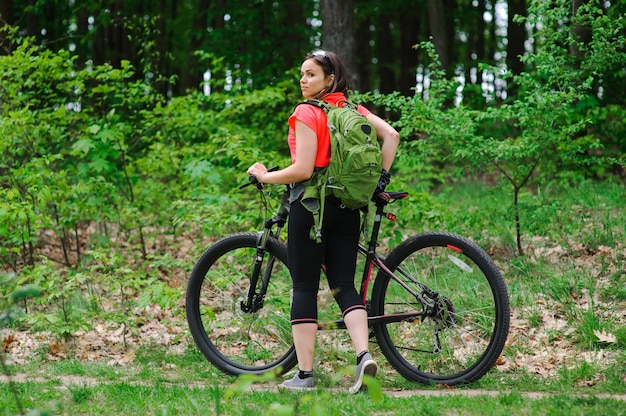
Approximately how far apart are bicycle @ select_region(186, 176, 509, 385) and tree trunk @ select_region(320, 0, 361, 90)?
4.53 metres

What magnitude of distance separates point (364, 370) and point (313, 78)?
1.72 meters

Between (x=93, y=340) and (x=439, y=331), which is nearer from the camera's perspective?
(x=439, y=331)

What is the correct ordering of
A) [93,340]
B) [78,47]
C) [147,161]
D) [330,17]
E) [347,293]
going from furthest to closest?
[78,47] < [330,17] < [147,161] < [93,340] < [347,293]

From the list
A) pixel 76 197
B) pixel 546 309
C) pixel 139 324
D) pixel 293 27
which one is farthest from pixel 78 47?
pixel 546 309

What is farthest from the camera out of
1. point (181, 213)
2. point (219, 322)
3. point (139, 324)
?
point (181, 213)

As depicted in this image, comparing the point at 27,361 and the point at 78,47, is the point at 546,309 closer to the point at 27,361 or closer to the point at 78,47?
the point at 27,361

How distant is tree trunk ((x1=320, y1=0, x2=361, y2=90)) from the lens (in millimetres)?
8984

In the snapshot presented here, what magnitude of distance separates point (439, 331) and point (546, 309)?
5.10ft

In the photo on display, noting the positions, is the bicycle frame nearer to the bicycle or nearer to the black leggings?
the bicycle

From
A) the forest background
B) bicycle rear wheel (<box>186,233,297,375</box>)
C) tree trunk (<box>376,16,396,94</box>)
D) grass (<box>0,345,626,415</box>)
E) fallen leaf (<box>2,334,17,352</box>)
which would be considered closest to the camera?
grass (<box>0,345,626,415</box>)

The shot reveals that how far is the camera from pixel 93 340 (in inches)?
232

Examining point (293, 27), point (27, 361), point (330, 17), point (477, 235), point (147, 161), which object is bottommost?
point (27, 361)

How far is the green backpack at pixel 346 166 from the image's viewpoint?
12.6 feet

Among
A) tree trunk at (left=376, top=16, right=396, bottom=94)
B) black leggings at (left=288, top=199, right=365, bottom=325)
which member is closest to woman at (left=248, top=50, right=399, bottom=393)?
black leggings at (left=288, top=199, right=365, bottom=325)
